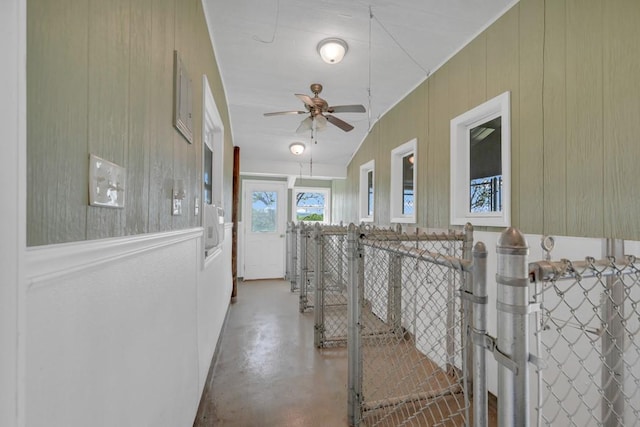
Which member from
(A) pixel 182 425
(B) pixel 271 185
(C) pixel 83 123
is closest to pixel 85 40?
(C) pixel 83 123

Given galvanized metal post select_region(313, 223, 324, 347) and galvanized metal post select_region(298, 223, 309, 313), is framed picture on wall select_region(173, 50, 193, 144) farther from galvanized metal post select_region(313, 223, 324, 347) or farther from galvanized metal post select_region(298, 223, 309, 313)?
galvanized metal post select_region(298, 223, 309, 313)

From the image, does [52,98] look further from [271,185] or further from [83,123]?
[271,185]

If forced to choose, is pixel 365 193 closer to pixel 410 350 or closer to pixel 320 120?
pixel 320 120

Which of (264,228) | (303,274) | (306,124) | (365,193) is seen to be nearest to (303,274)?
(303,274)

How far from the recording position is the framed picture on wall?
1.28 metres

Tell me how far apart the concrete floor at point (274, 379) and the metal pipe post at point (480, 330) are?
1338mm

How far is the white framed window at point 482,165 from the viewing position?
1912 millimetres

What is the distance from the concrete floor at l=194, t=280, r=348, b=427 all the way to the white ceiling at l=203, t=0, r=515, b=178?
259 centimetres

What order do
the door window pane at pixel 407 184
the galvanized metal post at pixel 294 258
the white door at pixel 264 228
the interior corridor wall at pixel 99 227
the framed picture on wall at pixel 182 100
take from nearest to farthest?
the interior corridor wall at pixel 99 227
the framed picture on wall at pixel 182 100
the door window pane at pixel 407 184
the galvanized metal post at pixel 294 258
the white door at pixel 264 228

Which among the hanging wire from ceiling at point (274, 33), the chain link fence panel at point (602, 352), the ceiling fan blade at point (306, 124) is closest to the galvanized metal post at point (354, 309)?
the chain link fence panel at point (602, 352)

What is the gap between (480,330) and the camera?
2.39ft

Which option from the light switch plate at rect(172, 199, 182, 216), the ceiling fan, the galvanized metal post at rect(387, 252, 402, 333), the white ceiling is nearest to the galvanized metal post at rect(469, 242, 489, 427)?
the light switch plate at rect(172, 199, 182, 216)

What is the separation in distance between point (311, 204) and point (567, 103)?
193 inches

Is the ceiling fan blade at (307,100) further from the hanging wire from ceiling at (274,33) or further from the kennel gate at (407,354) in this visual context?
the kennel gate at (407,354)
